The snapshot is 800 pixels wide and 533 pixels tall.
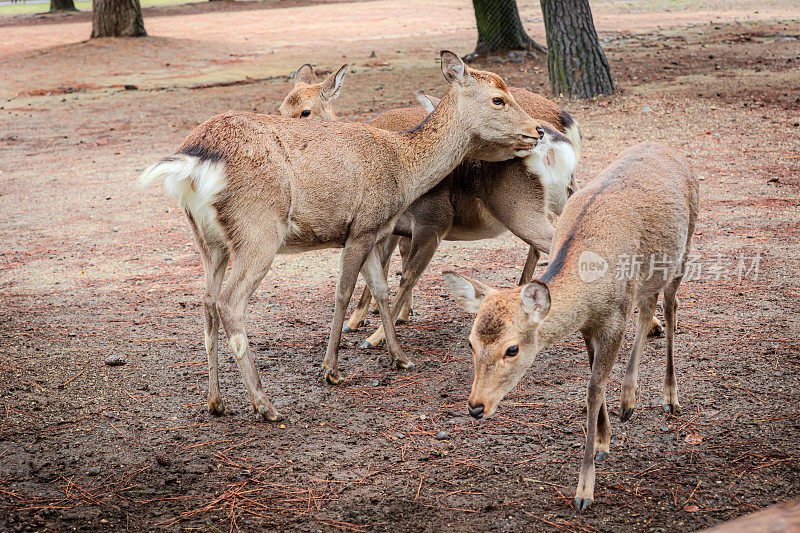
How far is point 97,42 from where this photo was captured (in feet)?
74.2

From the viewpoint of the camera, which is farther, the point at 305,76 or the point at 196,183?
the point at 305,76

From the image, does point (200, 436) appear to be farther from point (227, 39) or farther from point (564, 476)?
point (227, 39)

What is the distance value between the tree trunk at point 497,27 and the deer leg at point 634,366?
42.8 feet

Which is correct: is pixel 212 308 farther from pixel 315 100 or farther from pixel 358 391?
pixel 315 100

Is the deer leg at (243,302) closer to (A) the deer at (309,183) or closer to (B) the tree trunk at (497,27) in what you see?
(A) the deer at (309,183)

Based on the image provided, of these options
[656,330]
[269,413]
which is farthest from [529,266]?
[269,413]

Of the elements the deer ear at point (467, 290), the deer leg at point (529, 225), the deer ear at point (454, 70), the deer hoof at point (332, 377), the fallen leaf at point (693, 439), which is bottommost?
the deer hoof at point (332, 377)

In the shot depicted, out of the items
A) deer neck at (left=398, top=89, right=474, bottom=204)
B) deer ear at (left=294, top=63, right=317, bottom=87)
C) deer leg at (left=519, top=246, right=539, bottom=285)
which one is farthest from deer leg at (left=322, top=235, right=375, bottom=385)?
deer ear at (left=294, top=63, right=317, bottom=87)

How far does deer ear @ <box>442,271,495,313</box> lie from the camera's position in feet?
12.6

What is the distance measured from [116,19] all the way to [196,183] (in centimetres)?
2114

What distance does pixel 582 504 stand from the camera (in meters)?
3.85

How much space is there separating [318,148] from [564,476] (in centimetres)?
246

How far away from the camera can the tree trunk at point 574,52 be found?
1273cm

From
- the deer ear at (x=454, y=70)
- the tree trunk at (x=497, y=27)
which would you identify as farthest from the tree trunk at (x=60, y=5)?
the deer ear at (x=454, y=70)
